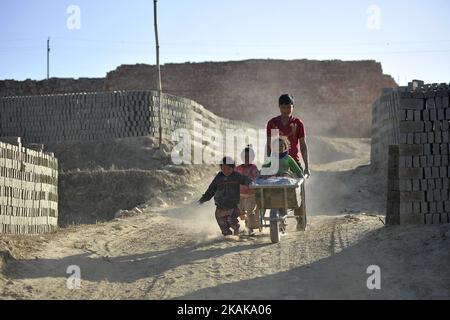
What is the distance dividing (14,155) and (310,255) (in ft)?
17.7

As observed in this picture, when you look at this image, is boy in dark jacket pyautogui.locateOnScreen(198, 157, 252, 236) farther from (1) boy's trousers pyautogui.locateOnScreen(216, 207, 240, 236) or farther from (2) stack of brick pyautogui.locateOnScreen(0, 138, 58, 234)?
(2) stack of brick pyautogui.locateOnScreen(0, 138, 58, 234)

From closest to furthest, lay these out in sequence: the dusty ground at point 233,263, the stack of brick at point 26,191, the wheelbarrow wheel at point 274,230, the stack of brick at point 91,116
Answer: the dusty ground at point 233,263 → the wheelbarrow wheel at point 274,230 → the stack of brick at point 26,191 → the stack of brick at point 91,116

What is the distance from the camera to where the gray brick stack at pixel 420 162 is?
8984mm

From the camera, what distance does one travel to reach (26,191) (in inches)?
426

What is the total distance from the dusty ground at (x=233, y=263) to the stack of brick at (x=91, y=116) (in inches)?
440

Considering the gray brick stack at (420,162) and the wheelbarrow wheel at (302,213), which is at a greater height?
the gray brick stack at (420,162)

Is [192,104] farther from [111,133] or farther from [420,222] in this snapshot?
[420,222]

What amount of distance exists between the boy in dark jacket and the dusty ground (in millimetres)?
360

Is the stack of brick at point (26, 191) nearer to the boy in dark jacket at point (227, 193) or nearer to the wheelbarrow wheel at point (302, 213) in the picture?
the boy in dark jacket at point (227, 193)

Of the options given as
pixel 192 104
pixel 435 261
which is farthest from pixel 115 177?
pixel 435 261

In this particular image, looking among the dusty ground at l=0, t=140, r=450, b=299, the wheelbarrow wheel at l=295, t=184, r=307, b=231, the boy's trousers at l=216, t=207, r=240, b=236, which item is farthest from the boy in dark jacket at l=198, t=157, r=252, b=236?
the wheelbarrow wheel at l=295, t=184, r=307, b=231

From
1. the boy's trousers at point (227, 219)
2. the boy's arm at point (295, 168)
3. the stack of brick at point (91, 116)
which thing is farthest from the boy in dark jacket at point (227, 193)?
the stack of brick at point (91, 116)

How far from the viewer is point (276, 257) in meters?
7.83

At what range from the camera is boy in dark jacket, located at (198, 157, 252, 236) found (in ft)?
31.2
